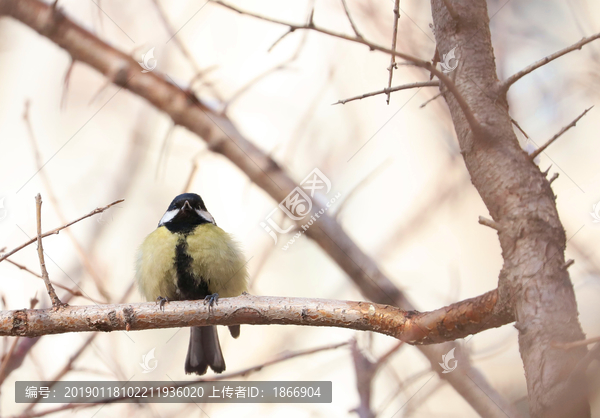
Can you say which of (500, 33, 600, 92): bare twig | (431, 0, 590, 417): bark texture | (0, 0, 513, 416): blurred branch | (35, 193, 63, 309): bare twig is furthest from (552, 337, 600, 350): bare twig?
(35, 193, 63, 309): bare twig

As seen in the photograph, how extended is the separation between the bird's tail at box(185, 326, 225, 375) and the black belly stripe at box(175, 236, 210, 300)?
32cm

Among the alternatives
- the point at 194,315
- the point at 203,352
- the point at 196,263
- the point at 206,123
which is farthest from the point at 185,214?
the point at 194,315

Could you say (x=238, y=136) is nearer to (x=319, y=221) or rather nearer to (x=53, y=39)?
(x=319, y=221)

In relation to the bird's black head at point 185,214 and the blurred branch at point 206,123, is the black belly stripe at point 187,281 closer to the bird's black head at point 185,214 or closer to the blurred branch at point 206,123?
the bird's black head at point 185,214

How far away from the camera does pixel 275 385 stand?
6.87ft

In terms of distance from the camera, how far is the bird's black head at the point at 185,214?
8.27 ft

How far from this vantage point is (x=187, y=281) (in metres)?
2.32

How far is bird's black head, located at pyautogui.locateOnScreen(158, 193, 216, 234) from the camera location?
2.52m

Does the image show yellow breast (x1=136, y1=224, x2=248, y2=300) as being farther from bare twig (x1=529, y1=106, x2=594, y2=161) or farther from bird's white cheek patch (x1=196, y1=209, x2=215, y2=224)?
bare twig (x1=529, y1=106, x2=594, y2=161)

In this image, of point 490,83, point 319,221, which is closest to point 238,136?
point 319,221

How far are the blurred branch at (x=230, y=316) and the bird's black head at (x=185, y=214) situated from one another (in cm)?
81

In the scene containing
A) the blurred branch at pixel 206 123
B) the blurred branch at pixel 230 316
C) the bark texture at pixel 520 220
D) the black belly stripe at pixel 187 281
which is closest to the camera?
the bark texture at pixel 520 220

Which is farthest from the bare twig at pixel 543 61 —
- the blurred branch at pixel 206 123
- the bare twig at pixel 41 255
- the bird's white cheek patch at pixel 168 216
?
the bird's white cheek patch at pixel 168 216

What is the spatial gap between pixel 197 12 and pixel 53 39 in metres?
0.75
